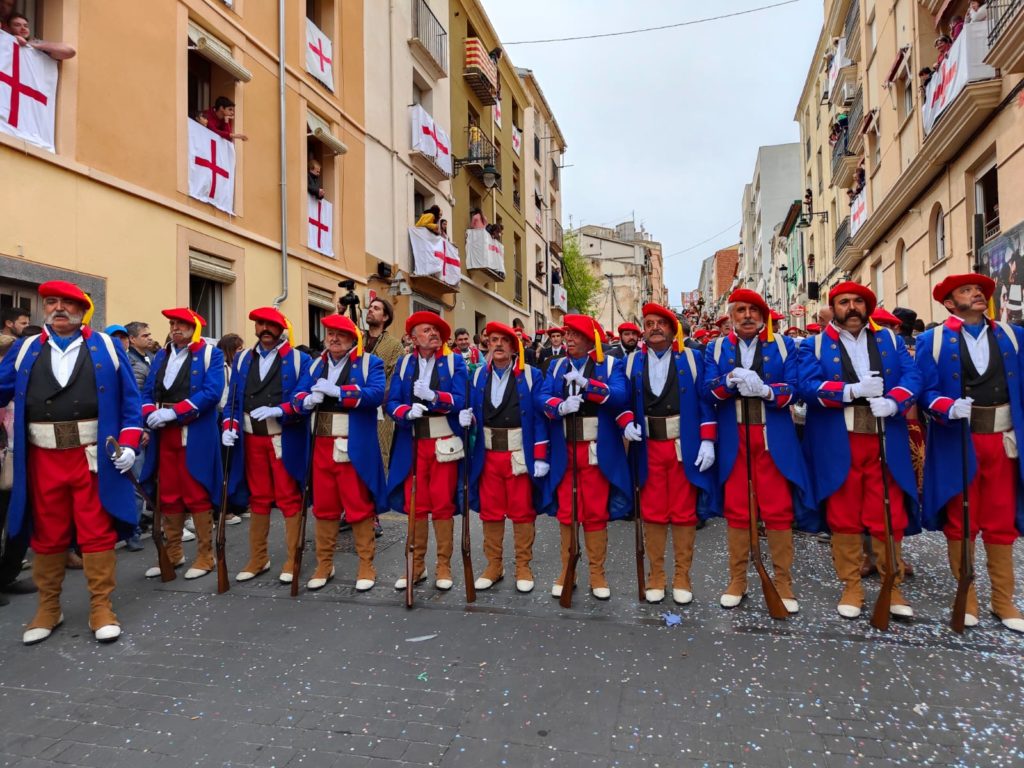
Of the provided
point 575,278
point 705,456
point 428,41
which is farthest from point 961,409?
point 575,278

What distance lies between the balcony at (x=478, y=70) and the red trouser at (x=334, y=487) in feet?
57.3

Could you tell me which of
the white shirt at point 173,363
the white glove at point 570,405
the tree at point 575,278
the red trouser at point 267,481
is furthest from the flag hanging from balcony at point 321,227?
the tree at point 575,278

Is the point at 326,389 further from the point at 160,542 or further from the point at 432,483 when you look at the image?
the point at 160,542

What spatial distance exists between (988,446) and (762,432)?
128 cm

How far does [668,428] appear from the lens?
4.36m

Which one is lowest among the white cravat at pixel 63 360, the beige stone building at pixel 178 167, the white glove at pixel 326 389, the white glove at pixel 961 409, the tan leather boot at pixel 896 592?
the tan leather boot at pixel 896 592

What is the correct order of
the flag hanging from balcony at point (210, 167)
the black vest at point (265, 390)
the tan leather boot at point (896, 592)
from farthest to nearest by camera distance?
the flag hanging from balcony at point (210, 167) → the black vest at point (265, 390) → the tan leather boot at point (896, 592)

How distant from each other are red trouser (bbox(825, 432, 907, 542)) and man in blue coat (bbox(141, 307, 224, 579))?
454cm

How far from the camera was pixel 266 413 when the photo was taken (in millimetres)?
4805

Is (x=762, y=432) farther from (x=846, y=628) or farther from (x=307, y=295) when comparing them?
(x=307, y=295)

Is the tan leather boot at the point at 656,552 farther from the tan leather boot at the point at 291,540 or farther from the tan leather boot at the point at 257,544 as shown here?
the tan leather boot at the point at 257,544

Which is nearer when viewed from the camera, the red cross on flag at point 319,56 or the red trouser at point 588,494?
the red trouser at point 588,494

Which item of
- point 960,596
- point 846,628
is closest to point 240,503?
point 846,628

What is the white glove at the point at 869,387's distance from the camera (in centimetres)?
381
